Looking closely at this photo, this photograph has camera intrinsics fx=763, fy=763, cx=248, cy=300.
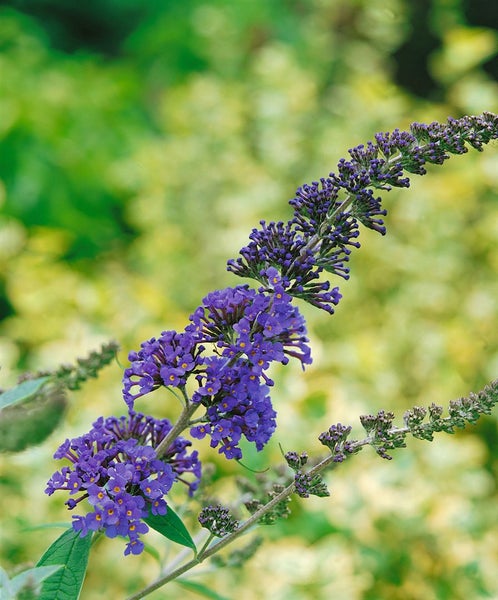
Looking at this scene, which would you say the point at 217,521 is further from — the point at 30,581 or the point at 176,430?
the point at 30,581

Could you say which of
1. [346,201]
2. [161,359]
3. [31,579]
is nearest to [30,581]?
[31,579]

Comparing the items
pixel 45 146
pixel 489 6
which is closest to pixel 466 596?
pixel 45 146

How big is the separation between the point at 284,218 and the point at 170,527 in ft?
8.01

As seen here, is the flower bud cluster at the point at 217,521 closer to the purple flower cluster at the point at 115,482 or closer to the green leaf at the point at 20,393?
the purple flower cluster at the point at 115,482

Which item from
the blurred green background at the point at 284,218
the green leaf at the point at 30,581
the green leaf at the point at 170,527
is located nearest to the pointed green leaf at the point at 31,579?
the green leaf at the point at 30,581

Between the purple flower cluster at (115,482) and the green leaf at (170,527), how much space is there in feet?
0.04

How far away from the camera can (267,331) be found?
0.74 m

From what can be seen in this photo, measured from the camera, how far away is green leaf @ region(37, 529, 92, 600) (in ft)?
2.36

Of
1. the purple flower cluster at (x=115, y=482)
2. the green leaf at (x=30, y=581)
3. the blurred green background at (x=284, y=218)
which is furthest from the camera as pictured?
the blurred green background at (x=284, y=218)

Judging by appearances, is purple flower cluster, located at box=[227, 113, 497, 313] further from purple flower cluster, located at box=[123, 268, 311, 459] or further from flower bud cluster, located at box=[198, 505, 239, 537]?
flower bud cluster, located at box=[198, 505, 239, 537]

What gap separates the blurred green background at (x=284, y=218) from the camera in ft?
6.76

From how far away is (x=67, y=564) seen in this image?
2.41 ft

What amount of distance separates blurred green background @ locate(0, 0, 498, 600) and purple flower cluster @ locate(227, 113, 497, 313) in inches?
21.8

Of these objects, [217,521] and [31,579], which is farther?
[217,521]
